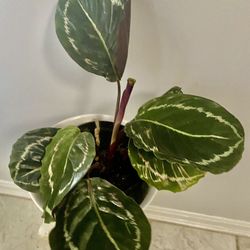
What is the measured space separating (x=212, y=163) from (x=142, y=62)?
0.23 meters

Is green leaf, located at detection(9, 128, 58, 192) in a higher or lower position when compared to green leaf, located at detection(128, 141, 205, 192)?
lower

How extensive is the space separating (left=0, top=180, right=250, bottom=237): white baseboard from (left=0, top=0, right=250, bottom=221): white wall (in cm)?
21

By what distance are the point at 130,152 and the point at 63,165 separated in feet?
0.35

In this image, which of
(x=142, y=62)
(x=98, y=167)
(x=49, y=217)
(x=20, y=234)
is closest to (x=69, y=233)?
(x=49, y=217)

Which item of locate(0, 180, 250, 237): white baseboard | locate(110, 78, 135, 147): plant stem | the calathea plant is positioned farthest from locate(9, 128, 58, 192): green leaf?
locate(0, 180, 250, 237): white baseboard

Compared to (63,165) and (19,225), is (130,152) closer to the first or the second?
(63,165)

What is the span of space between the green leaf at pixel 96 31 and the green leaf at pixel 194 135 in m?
0.10

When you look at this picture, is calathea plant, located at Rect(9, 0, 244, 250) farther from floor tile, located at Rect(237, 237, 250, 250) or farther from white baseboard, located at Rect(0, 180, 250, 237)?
floor tile, located at Rect(237, 237, 250, 250)

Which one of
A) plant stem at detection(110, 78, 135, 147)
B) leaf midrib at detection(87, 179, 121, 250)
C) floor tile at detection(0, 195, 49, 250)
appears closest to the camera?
leaf midrib at detection(87, 179, 121, 250)

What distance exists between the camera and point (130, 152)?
63 centimetres

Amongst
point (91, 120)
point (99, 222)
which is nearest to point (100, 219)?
point (99, 222)

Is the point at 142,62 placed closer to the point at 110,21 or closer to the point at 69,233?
the point at 110,21

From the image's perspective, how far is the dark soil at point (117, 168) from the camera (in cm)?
75

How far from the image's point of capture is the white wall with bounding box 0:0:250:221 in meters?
0.64
